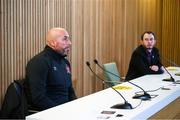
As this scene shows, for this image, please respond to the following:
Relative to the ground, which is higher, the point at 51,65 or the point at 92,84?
the point at 51,65

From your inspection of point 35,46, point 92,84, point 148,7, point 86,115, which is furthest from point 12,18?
point 148,7

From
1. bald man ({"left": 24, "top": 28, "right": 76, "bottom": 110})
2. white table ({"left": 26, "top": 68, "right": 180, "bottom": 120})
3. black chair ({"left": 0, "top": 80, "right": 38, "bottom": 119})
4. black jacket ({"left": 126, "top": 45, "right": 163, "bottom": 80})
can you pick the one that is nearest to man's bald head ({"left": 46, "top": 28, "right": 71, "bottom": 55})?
bald man ({"left": 24, "top": 28, "right": 76, "bottom": 110})

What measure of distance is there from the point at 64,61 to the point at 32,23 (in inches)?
25.1

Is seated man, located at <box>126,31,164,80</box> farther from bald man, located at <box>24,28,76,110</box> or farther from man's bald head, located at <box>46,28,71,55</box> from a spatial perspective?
man's bald head, located at <box>46,28,71,55</box>

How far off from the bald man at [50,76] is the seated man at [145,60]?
5.21ft

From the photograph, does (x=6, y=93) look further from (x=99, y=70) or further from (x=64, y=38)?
(x=99, y=70)

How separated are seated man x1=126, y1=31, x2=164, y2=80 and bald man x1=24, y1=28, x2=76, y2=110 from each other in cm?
159

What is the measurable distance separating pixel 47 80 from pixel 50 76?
5cm

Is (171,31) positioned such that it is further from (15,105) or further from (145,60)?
(15,105)

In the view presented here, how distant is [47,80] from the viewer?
3662 millimetres

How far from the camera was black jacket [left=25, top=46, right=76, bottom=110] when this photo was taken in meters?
3.52

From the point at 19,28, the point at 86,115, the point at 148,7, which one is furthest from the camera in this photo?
the point at 148,7

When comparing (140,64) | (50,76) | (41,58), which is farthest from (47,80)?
Answer: (140,64)

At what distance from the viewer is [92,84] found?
5.69 meters
